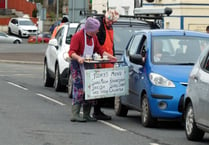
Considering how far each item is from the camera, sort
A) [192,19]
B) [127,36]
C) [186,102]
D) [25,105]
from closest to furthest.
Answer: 1. [186,102]
2. [25,105]
3. [127,36]
4. [192,19]

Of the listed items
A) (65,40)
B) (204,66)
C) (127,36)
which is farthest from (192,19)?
(204,66)

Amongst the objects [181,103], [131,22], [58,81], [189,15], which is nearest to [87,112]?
[181,103]

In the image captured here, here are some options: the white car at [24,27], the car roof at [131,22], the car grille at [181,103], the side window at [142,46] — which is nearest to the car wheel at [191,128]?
the car grille at [181,103]

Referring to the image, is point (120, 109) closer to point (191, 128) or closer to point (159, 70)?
point (159, 70)

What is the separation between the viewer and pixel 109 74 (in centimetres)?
1414

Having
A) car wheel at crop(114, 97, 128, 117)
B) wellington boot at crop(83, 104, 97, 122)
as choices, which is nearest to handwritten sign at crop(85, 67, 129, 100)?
wellington boot at crop(83, 104, 97, 122)

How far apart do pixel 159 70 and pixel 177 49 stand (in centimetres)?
92

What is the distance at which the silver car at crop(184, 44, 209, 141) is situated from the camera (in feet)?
36.3

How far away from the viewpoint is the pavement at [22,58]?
36.2 m

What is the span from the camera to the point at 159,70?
13414 millimetres

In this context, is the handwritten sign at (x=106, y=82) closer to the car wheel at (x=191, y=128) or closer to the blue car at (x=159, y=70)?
the blue car at (x=159, y=70)

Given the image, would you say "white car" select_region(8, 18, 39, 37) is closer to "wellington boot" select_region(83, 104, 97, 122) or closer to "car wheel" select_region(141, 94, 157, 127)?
"wellington boot" select_region(83, 104, 97, 122)

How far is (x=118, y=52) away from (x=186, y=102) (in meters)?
5.58

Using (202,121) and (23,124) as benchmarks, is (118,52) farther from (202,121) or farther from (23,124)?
(202,121)
